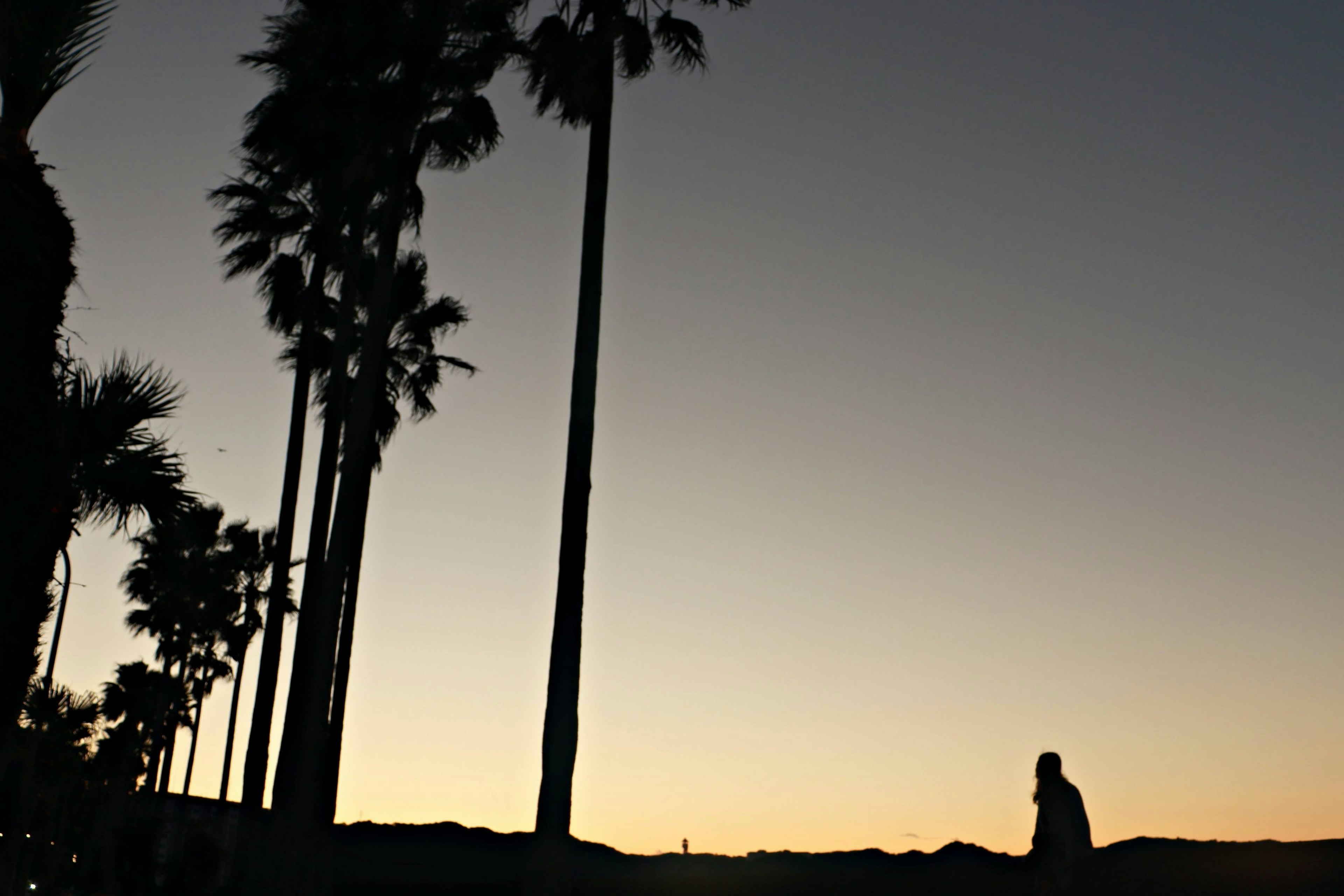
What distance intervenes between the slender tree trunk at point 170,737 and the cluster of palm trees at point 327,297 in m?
14.7

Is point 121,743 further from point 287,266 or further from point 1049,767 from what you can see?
point 1049,767

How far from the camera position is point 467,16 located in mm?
18312

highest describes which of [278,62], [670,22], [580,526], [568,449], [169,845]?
[278,62]

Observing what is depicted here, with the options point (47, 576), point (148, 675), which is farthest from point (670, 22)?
point (148, 675)

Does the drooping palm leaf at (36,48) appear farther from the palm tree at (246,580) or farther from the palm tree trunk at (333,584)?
the palm tree at (246,580)

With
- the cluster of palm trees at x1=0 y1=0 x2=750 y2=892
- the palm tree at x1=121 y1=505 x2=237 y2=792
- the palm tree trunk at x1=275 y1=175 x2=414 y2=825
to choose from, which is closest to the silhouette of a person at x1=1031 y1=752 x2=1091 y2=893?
the cluster of palm trees at x1=0 y1=0 x2=750 y2=892

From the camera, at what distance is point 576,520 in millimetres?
13414

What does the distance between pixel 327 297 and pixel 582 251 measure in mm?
9317

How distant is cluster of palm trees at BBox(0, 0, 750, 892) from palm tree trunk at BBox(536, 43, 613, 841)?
0.9 inches

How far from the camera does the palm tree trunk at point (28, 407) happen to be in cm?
684

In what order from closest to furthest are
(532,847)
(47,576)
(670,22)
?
(47,576)
(532,847)
(670,22)

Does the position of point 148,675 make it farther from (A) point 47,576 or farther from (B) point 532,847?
(A) point 47,576

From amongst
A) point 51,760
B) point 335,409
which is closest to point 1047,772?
point 335,409

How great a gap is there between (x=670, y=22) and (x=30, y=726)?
75.7 ft
